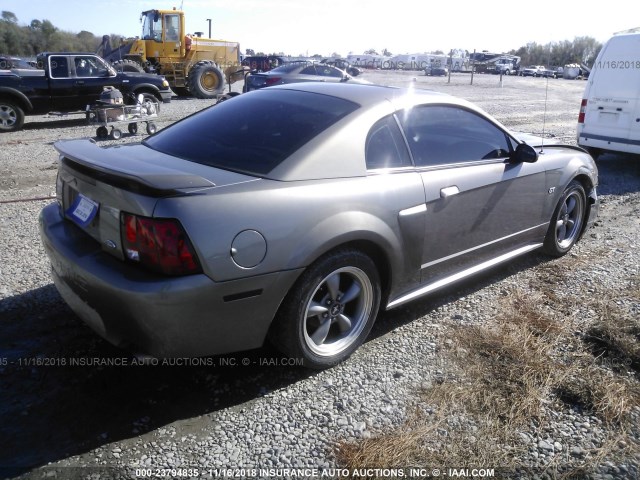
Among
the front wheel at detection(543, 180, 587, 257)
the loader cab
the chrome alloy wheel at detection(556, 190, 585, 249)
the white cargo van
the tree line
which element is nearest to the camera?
the front wheel at detection(543, 180, 587, 257)

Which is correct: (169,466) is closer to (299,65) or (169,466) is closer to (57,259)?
(57,259)

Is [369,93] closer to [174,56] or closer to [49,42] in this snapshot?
[174,56]

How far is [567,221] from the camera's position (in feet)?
15.6

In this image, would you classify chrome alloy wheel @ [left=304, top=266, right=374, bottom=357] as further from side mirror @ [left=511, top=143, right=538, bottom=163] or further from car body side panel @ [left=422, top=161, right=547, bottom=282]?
side mirror @ [left=511, top=143, right=538, bottom=163]

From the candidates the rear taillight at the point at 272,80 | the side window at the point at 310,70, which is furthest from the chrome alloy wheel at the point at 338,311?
the side window at the point at 310,70

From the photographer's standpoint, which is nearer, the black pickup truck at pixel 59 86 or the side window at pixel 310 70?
the black pickup truck at pixel 59 86

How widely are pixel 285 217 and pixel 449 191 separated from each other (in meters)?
1.29

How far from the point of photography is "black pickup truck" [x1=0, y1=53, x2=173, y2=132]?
11.0 m

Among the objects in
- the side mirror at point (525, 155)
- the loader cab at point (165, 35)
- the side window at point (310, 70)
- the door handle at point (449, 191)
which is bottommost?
the door handle at point (449, 191)

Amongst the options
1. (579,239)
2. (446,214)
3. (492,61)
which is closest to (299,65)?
(579,239)

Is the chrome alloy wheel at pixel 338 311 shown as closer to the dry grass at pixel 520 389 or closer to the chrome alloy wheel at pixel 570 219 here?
the dry grass at pixel 520 389

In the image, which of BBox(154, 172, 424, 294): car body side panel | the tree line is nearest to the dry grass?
BBox(154, 172, 424, 294): car body side panel

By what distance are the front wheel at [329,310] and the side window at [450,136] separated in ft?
2.83

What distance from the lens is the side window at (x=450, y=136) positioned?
3.37m
